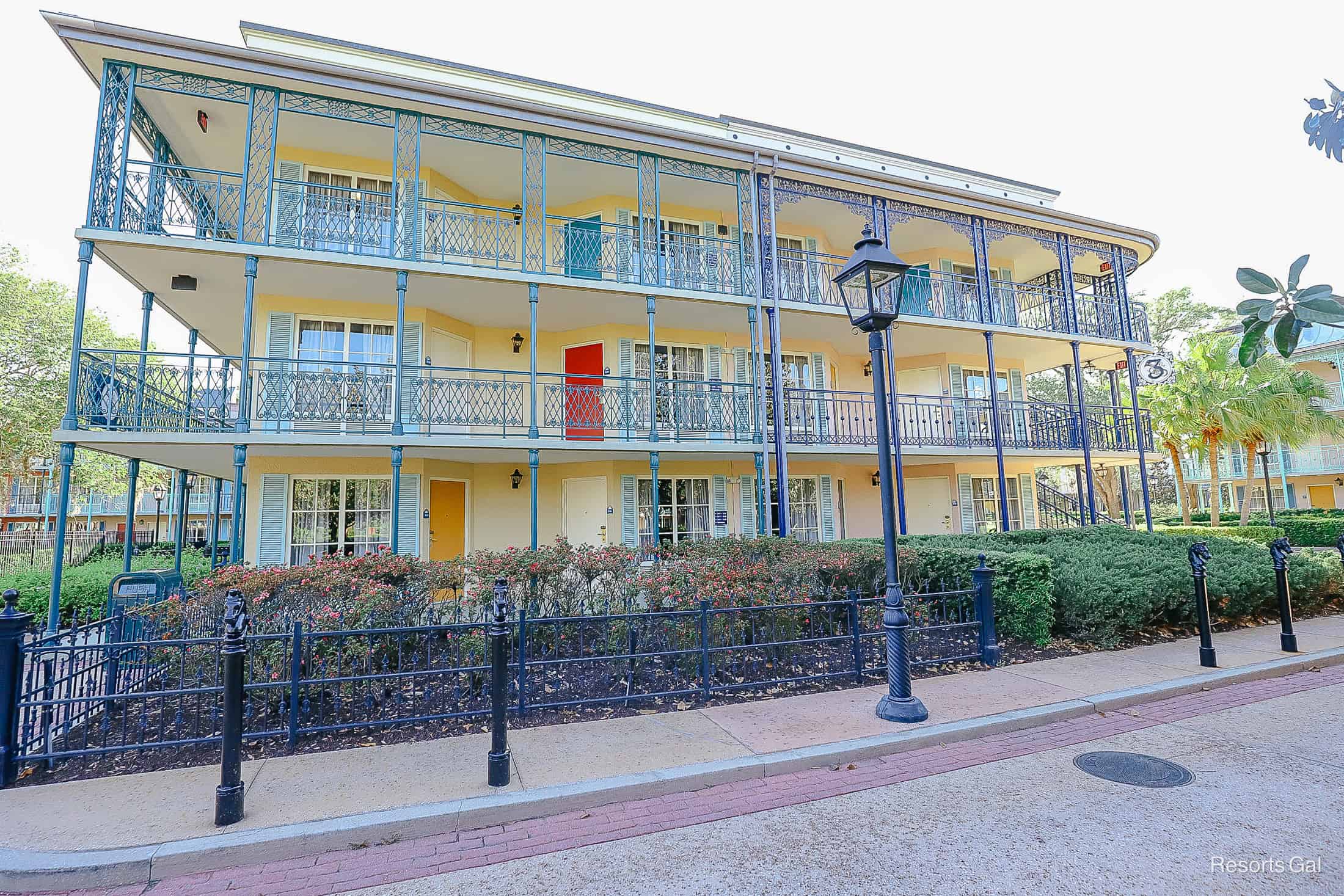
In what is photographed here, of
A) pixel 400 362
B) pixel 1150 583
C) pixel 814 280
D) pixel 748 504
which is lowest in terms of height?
pixel 1150 583

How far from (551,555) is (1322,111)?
718cm

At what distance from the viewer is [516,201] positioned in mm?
14422

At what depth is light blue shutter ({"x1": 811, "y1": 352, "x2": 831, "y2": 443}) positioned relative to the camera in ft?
46.9

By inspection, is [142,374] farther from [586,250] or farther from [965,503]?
[965,503]

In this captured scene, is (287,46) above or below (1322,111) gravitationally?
above

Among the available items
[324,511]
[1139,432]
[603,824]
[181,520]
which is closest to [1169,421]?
[1139,432]

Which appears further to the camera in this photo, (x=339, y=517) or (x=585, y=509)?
(x=585, y=509)

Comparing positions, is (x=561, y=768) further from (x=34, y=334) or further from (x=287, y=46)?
(x=34, y=334)

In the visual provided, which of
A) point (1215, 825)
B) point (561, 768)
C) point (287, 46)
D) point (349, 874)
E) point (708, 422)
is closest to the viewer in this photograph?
point (349, 874)

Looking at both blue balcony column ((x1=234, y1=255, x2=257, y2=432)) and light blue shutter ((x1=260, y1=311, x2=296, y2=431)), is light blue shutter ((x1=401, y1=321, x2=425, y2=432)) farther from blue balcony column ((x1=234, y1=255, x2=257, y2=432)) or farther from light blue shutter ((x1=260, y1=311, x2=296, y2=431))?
blue balcony column ((x1=234, y1=255, x2=257, y2=432))

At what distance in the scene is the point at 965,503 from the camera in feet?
56.3

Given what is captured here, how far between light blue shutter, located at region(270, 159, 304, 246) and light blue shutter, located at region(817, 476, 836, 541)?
12227mm

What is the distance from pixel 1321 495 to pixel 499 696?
49118mm

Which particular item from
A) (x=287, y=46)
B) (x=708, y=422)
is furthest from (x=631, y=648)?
(x=287, y=46)
